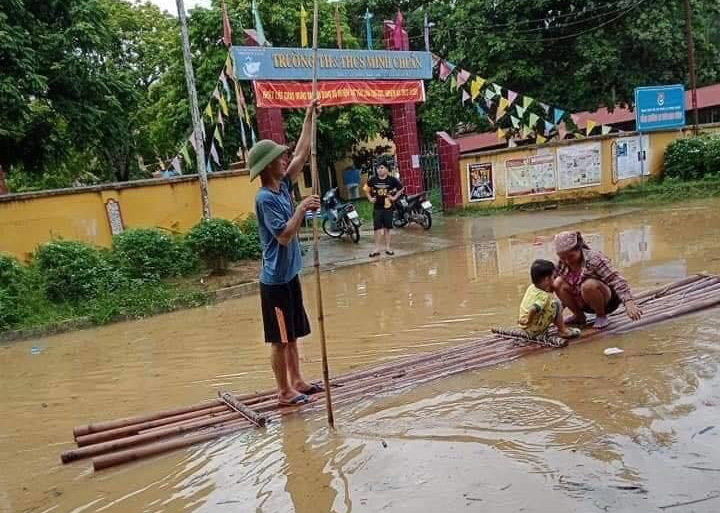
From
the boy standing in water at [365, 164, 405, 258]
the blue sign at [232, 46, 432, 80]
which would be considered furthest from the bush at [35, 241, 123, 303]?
the blue sign at [232, 46, 432, 80]

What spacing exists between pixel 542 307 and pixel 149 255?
6676mm

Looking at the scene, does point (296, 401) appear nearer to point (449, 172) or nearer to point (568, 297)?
point (568, 297)

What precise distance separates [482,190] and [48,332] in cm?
1212

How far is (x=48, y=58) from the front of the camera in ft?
41.5

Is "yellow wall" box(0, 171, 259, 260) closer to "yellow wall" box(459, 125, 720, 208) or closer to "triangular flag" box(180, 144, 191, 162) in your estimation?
"triangular flag" box(180, 144, 191, 162)

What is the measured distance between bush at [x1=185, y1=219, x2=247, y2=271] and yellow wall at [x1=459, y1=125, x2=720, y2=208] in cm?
867

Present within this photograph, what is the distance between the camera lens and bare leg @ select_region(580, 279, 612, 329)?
15.0 ft

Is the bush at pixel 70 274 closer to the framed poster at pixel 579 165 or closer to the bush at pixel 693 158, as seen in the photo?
the framed poster at pixel 579 165

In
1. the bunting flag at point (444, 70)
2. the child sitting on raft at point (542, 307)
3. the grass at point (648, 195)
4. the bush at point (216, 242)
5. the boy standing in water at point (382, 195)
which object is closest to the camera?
the child sitting on raft at point (542, 307)

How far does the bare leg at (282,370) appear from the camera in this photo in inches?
156

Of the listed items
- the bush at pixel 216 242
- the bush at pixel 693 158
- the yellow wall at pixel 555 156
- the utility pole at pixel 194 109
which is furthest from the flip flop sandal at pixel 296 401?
the bush at pixel 693 158

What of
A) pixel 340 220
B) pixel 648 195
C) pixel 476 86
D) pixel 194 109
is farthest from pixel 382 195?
pixel 648 195

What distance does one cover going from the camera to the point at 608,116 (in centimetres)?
2766

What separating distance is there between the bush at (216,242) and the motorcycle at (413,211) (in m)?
5.53
